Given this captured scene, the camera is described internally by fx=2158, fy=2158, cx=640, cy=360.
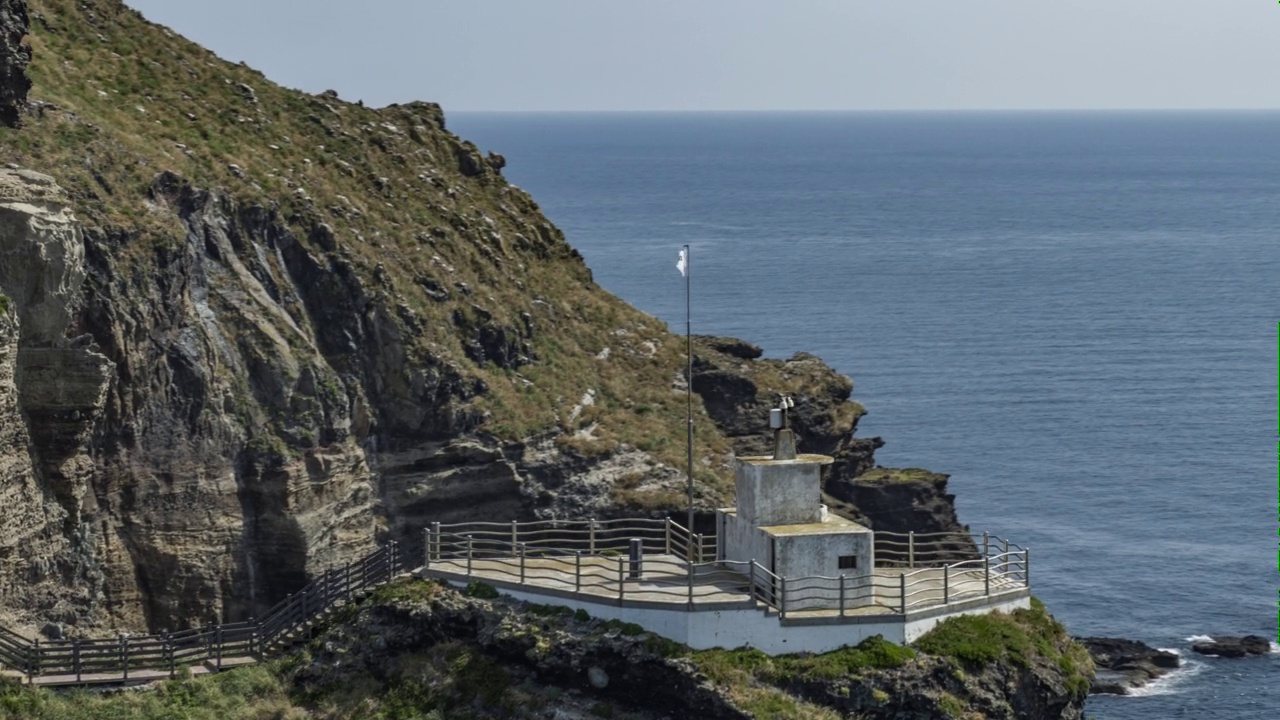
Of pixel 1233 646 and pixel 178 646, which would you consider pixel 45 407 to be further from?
pixel 1233 646

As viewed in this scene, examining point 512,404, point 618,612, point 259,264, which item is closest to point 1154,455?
point 512,404

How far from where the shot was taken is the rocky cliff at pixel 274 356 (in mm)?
50906

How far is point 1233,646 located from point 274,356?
38.6m

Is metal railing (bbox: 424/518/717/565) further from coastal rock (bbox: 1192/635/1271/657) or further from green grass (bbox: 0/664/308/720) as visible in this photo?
coastal rock (bbox: 1192/635/1271/657)

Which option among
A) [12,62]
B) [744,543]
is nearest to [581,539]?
[744,543]

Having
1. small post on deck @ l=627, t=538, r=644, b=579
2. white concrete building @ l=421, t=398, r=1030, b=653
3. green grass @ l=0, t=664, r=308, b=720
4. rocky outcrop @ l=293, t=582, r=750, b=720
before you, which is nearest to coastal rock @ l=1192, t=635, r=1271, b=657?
white concrete building @ l=421, t=398, r=1030, b=653

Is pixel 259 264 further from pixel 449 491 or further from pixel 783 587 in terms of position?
pixel 783 587

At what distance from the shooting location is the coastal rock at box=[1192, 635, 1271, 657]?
7738 centimetres

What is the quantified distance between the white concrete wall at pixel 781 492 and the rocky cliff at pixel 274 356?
48.4 feet

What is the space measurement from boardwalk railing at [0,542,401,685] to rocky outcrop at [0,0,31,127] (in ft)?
47.7

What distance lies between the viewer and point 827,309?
153750 millimetres

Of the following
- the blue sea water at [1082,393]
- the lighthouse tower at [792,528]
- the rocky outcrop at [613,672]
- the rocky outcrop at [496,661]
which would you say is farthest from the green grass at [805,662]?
the blue sea water at [1082,393]

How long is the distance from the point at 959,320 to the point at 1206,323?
16.9 meters

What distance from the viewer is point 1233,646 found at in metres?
77.6
